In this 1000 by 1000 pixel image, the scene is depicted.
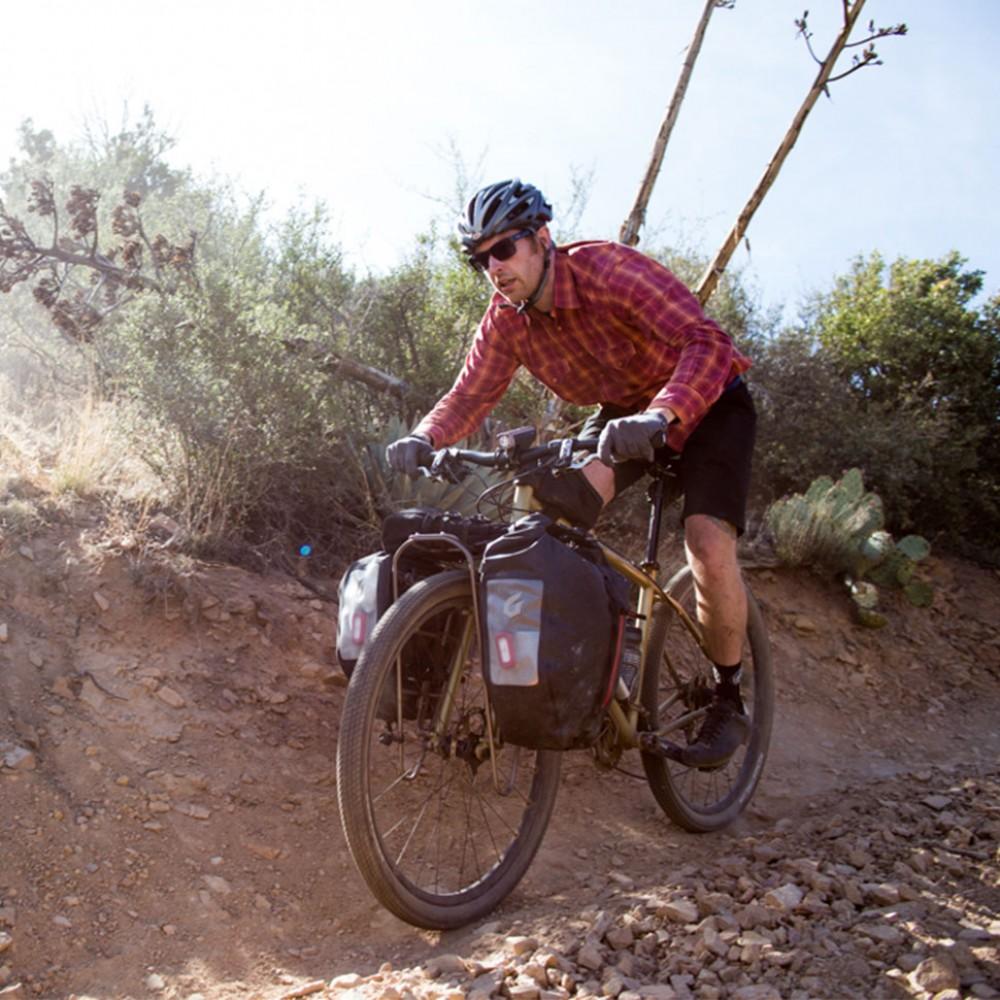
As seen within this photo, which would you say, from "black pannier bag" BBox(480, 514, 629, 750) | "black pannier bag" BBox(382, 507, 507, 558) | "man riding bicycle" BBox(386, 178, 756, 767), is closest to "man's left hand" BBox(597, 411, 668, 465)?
"man riding bicycle" BBox(386, 178, 756, 767)

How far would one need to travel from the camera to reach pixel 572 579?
2967 mm

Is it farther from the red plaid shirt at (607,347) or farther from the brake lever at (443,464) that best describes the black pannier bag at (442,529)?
the red plaid shirt at (607,347)

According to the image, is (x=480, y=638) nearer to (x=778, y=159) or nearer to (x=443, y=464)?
(x=443, y=464)

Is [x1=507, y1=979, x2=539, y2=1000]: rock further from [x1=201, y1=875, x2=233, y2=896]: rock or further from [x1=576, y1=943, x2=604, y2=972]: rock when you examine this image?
[x1=201, y1=875, x2=233, y2=896]: rock

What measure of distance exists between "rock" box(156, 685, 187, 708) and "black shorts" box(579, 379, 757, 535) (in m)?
1.87

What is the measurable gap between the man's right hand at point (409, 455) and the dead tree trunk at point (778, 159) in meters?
3.69

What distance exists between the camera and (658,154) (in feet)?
22.6

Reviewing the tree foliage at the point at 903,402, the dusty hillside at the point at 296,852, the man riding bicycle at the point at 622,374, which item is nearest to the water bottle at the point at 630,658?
the man riding bicycle at the point at 622,374

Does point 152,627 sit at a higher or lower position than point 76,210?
lower

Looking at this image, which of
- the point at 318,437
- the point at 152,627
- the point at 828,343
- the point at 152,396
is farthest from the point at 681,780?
the point at 828,343

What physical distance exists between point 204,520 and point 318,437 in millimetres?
933

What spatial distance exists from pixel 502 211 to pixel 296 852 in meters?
2.29

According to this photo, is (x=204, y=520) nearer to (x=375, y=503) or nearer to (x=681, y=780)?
(x=375, y=503)

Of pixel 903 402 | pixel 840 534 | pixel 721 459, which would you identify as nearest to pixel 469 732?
pixel 721 459
